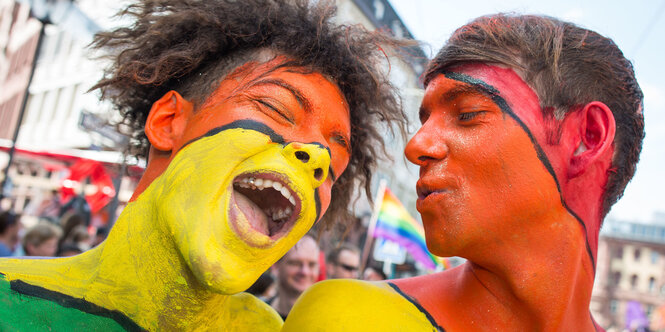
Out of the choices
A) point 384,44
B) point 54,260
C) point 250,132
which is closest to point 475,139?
point 250,132

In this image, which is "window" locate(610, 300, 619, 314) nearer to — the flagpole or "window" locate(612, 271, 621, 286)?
"window" locate(612, 271, 621, 286)

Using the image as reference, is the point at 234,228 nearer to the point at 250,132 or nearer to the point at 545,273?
the point at 250,132

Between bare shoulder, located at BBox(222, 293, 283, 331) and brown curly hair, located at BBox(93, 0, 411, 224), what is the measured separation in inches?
33.6

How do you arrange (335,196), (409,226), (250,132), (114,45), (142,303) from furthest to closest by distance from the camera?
(409,226) < (335,196) < (114,45) < (250,132) < (142,303)

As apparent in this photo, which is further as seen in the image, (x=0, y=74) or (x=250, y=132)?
(x=0, y=74)

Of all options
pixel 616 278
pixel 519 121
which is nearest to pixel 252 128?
pixel 519 121

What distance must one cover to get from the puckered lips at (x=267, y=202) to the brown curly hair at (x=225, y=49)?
51 cm

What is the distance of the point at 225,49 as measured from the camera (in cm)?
228

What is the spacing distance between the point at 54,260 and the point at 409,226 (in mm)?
6109

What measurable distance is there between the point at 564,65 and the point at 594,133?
0.92 feet

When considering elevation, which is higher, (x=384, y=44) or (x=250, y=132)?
(x=384, y=44)

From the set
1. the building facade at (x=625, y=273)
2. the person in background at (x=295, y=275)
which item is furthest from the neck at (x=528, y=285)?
the building facade at (x=625, y=273)

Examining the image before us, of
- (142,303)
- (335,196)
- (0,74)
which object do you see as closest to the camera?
(142,303)

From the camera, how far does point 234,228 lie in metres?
1.59
